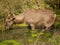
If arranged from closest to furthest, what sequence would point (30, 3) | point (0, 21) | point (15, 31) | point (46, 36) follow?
1. point (46, 36)
2. point (15, 31)
3. point (0, 21)
4. point (30, 3)

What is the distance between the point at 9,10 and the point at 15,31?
1.71m

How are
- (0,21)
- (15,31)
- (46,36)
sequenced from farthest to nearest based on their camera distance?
1. (0,21)
2. (15,31)
3. (46,36)

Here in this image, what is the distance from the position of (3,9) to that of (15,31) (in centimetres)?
174

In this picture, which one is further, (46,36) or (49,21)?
(49,21)

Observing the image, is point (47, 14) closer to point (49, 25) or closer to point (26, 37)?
point (49, 25)

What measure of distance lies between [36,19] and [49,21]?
0.53 metres

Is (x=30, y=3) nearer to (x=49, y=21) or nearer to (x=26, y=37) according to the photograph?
(x=49, y=21)

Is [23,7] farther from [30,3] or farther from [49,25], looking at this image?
[49,25]

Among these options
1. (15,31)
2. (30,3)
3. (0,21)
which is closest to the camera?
(15,31)

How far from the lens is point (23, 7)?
12.0 metres

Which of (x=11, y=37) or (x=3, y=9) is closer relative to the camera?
(x=11, y=37)

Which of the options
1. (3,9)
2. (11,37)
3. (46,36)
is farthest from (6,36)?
(3,9)

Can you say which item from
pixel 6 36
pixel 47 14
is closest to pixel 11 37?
pixel 6 36

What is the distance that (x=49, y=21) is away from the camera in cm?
1011
